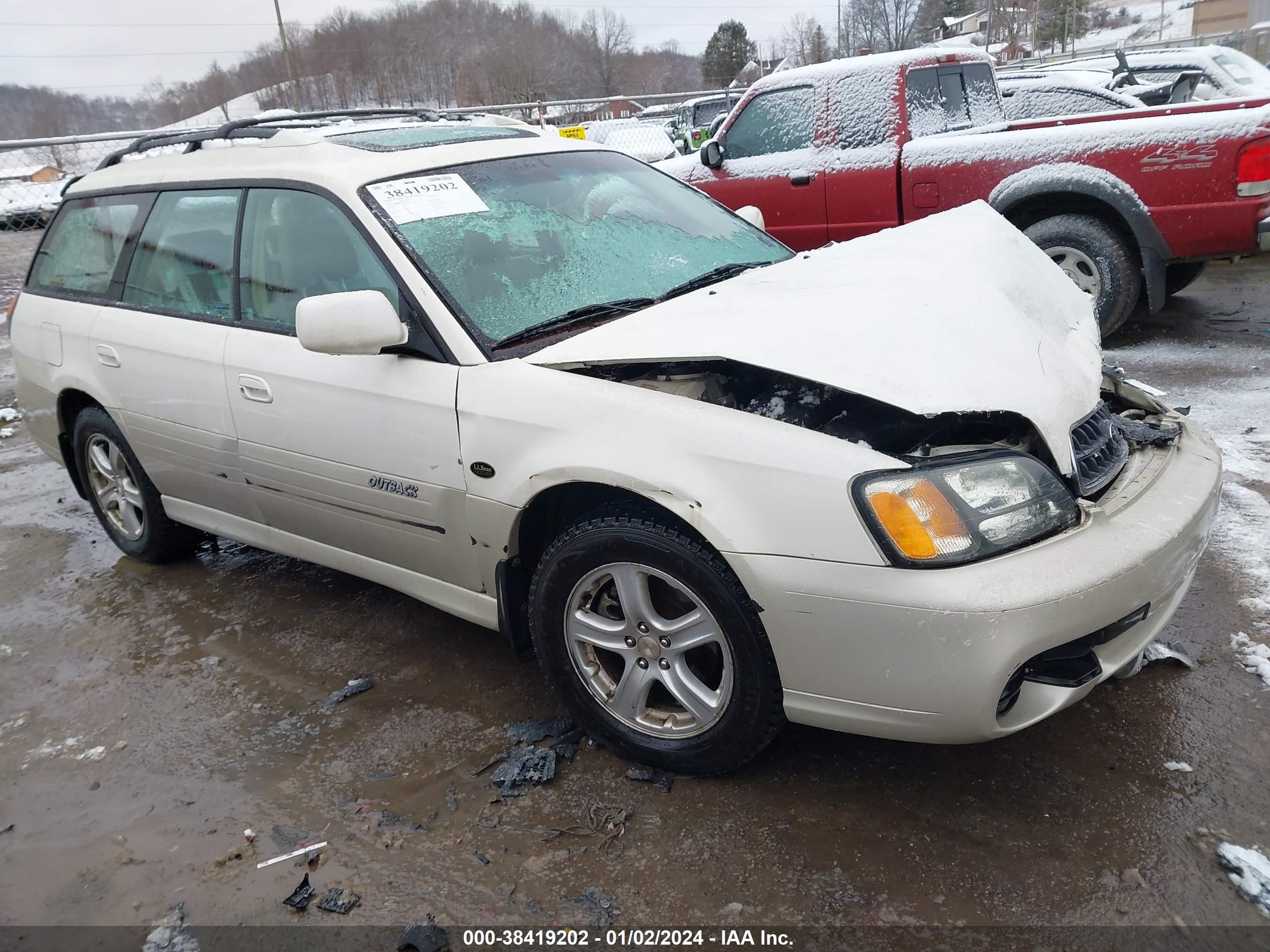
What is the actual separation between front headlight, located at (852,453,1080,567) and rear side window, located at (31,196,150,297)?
10.8ft

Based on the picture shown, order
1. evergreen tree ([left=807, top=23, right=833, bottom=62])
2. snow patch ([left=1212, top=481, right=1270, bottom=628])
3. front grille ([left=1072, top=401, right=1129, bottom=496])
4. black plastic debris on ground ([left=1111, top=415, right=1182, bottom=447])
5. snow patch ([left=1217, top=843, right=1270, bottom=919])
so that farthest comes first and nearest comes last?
evergreen tree ([left=807, top=23, right=833, bottom=62]) → snow patch ([left=1212, top=481, right=1270, bottom=628]) → black plastic debris on ground ([left=1111, top=415, right=1182, bottom=447]) → front grille ([left=1072, top=401, right=1129, bottom=496]) → snow patch ([left=1217, top=843, right=1270, bottom=919])

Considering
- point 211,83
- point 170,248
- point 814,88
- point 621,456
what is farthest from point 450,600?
point 211,83

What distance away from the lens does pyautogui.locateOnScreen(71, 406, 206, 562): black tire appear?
13.0 feet

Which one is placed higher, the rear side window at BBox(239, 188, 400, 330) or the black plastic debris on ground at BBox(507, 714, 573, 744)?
the rear side window at BBox(239, 188, 400, 330)

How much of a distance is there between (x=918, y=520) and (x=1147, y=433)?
3.69 feet

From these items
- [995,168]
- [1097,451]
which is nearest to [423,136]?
[1097,451]

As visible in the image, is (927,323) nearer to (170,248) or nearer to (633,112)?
(170,248)

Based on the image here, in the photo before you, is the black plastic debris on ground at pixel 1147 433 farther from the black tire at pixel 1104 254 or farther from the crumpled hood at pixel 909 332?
the black tire at pixel 1104 254

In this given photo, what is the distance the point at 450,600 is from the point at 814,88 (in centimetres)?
548

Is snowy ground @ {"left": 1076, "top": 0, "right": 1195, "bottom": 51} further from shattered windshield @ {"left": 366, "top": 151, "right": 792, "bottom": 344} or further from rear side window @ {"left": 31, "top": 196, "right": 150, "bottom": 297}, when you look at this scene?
rear side window @ {"left": 31, "top": 196, "right": 150, "bottom": 297}

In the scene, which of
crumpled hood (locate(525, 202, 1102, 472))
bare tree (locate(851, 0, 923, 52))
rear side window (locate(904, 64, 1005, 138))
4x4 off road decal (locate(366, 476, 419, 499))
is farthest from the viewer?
A: bare tree (locate(851, 0, 923, 52))

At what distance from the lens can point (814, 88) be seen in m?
6.87

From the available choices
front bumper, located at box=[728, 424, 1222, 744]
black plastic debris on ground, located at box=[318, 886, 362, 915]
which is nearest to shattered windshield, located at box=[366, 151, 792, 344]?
front bumper, located at box=[728, 424, 1222, 744]

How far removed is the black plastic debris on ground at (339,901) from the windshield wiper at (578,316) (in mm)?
1443
